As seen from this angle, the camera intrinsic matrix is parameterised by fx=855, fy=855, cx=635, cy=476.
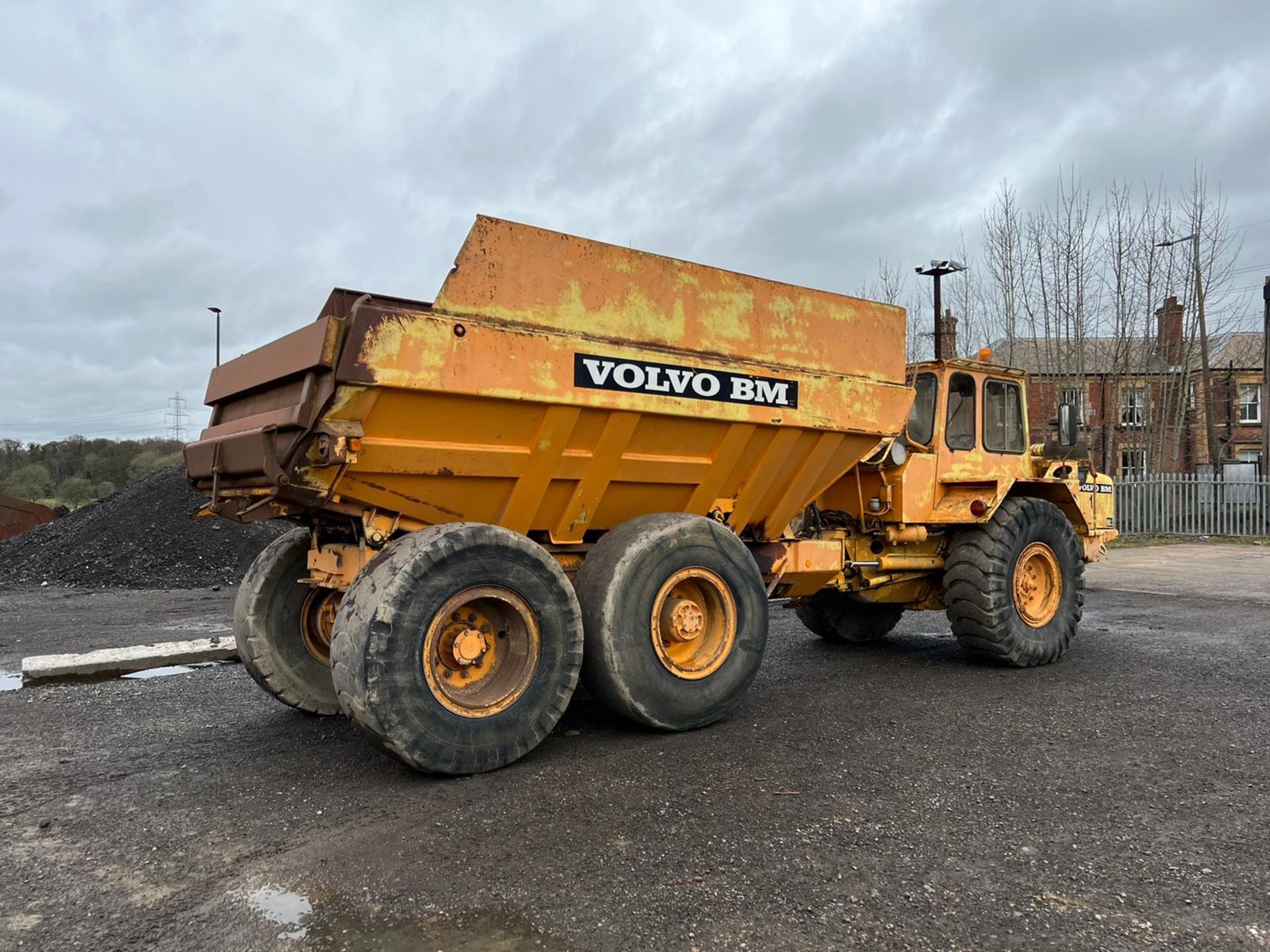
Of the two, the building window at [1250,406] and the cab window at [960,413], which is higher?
the building window at [1250,406]

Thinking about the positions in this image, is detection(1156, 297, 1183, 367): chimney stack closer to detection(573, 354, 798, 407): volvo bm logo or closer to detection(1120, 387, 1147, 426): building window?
detection(1120, 387, 1147, 426): building window

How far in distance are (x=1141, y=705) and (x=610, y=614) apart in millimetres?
3475

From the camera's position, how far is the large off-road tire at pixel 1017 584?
20.7 ft

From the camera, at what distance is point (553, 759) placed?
4305mm

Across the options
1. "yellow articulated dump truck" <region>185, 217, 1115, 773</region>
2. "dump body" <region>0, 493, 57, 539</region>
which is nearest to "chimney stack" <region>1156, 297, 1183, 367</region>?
"yellow articulated dump truck" <region>185, 217, 1115, 773</region>

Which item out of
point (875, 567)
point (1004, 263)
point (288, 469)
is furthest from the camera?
point (1004, 263)

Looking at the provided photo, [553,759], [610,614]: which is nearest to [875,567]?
[610,614]

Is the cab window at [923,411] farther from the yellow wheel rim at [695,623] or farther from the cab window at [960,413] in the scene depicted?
the yellow wheel rim at [695,623]

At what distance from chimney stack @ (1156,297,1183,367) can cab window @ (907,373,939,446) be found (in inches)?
772

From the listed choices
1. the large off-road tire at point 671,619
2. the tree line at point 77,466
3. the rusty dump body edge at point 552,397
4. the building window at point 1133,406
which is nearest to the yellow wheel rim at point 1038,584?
the rusty dump body edge at point 552,397

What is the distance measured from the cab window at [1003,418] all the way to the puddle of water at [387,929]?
5.53 metres

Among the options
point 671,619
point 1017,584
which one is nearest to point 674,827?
point 671,619

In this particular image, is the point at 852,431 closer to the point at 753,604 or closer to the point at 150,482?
the point at 753,604

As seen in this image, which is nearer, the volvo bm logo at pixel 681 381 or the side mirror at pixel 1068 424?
the volvo bm logo at pixel 681 381
